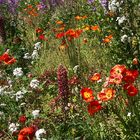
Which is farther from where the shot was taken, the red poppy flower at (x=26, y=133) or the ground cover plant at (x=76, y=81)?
the ground cover plant at (x=76, y=81)

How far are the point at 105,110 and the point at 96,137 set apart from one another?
594 mm

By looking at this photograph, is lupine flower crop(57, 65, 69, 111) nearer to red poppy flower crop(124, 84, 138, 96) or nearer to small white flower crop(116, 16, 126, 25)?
red poppy flower crop(124, 84, 138, 96)

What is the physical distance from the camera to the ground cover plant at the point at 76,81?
330 cm

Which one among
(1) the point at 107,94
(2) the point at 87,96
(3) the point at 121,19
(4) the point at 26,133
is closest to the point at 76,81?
(3) the point at 121,19

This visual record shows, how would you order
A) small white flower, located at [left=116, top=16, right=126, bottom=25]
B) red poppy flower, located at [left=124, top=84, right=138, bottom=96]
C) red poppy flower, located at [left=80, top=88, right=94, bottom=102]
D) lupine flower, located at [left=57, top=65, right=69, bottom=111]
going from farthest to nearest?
small white flower, located at [left=116, top=16, right=126, bottom=25] < lupine flower, located at [left=57, top=65, right=69, bottom=111] < red poppy flower, located at [left=80, top=88, right=94, bottom=102] < red poppy flower, located at [left=124, top=84, right=138, bottom=96]

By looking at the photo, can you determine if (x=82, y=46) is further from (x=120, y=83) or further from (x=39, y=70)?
(x=120, y=83)

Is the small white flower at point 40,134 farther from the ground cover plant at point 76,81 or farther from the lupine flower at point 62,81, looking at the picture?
the lupine flower at point 62,81

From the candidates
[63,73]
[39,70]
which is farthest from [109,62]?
[63,73]

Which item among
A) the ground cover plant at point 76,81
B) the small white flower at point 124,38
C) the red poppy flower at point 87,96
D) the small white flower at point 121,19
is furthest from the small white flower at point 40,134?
the small white flower at point 121,19

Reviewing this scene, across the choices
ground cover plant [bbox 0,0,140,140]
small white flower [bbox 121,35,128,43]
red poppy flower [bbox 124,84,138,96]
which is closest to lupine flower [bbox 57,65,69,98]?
ground cover plant [bbox 0,0,140,140]

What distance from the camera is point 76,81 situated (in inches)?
179

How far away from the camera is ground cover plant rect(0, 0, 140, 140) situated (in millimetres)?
3301

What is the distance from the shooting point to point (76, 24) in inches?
308

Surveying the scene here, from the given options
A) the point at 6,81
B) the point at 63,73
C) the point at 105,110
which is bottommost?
the point at 105,110
